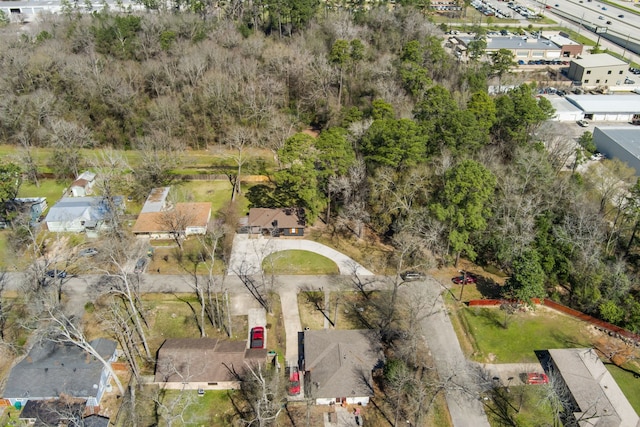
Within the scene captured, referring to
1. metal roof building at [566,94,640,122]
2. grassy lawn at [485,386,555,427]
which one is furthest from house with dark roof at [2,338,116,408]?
metal roof building at [566,94,640,122]

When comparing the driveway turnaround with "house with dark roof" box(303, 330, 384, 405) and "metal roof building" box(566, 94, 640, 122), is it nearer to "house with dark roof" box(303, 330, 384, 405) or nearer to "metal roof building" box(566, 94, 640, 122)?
"house with dark roof" box(303, 330, 384, 405)

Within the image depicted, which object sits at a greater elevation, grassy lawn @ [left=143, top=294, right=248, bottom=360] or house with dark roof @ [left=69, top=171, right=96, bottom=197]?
house with dark roof @ [left=69, top=171, right=96, bottom=197]

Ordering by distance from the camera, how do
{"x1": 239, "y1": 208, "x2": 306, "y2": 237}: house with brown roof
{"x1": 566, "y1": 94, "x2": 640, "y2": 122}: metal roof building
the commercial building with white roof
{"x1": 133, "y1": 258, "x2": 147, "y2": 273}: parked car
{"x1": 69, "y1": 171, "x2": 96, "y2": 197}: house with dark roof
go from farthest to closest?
the commercial building with white roof → {"x1": 566, "y1": 94, "x2": 640, "y2": 122}: metal roof building → {"x1": 69, "y1": 171, "x2": 96, "y2": 197}: house with dark roof → {"x1": 239, "y1": 208, "x2": 306, "y2": 237}: house with brown roof → {"x1": 133, "y1": 258, "x2": 147, "y2": 273}: parked car

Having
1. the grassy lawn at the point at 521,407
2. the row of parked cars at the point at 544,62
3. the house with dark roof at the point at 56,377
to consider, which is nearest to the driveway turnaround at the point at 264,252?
the house with dark roof at the point at 56,377

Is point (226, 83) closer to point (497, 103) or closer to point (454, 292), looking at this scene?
point (497, 103)

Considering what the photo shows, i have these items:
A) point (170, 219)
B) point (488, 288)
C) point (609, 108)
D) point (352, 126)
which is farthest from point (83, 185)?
point (609, 108)
